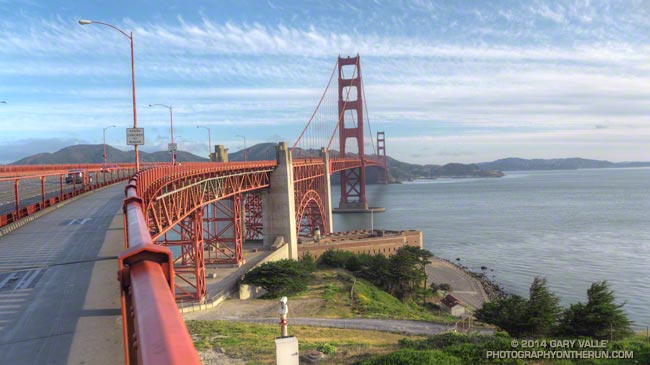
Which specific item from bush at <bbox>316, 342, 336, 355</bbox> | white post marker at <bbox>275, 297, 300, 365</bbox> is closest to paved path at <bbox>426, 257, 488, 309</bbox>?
bush at <bbox>316, 342, 336, 355</bbox>

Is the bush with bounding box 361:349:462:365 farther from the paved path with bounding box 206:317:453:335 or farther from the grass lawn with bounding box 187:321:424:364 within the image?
the paved path with bounding box 206:317:453:335

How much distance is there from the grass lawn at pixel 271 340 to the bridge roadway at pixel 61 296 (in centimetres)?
525

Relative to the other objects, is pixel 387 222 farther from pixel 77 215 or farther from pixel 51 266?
pixel 51 266

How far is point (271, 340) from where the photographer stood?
49.5 feet

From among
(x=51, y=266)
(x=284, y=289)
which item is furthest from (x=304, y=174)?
(x=51, y=266)

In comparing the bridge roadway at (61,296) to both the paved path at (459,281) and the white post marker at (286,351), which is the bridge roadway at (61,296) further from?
the paved path at (459,281)

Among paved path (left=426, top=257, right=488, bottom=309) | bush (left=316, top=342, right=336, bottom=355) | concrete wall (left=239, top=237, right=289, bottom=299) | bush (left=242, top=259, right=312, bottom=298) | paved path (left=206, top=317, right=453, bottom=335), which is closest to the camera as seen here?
bush (left=316, top=342, right=336, bottom=355)

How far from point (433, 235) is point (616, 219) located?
30.5 m

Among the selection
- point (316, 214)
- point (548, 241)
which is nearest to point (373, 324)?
point (316, 214)

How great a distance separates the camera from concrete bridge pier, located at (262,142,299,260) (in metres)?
38.2

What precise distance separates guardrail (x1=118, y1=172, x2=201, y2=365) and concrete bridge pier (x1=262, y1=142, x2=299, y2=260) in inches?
1383

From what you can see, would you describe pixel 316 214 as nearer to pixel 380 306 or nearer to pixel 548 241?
pixel 548 241

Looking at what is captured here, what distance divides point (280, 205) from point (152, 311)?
3674cm

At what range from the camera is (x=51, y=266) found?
682 centimetres
